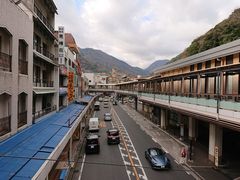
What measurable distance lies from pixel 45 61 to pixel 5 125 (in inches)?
435

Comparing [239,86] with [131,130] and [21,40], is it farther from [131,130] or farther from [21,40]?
[131,130]

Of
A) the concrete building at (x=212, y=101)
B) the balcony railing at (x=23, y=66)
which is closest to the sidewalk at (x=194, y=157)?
the concrete building at (x=212, y=101)

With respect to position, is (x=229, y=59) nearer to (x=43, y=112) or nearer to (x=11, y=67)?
(x=43, y=112)

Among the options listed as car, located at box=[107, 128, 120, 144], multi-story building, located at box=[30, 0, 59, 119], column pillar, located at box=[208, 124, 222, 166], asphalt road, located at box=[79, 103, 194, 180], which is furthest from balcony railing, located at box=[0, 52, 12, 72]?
column pillar, located at box=[208, 124, 222, 166]

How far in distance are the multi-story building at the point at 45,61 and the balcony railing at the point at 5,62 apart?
555 centimetres

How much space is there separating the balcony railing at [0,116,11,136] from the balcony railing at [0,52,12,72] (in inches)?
107

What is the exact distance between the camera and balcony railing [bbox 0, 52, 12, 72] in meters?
11.8

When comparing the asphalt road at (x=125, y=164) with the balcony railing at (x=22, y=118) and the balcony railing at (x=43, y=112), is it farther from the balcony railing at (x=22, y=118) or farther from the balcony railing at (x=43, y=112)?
the balcony railing at (x=43, y=112)

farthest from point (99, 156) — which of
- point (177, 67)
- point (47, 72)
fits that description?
point (177, 67)

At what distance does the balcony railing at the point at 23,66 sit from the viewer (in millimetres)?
14433

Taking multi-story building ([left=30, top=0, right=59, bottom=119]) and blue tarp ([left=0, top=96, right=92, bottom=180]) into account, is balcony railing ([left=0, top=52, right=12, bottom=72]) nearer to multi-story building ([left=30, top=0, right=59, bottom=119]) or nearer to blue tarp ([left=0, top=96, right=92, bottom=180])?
blue tarp ([left=0, top=96, right=92, bottom=180])

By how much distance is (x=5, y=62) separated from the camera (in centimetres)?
1215

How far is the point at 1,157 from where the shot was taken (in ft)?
30.8

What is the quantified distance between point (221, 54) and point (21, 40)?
59.2 feet
